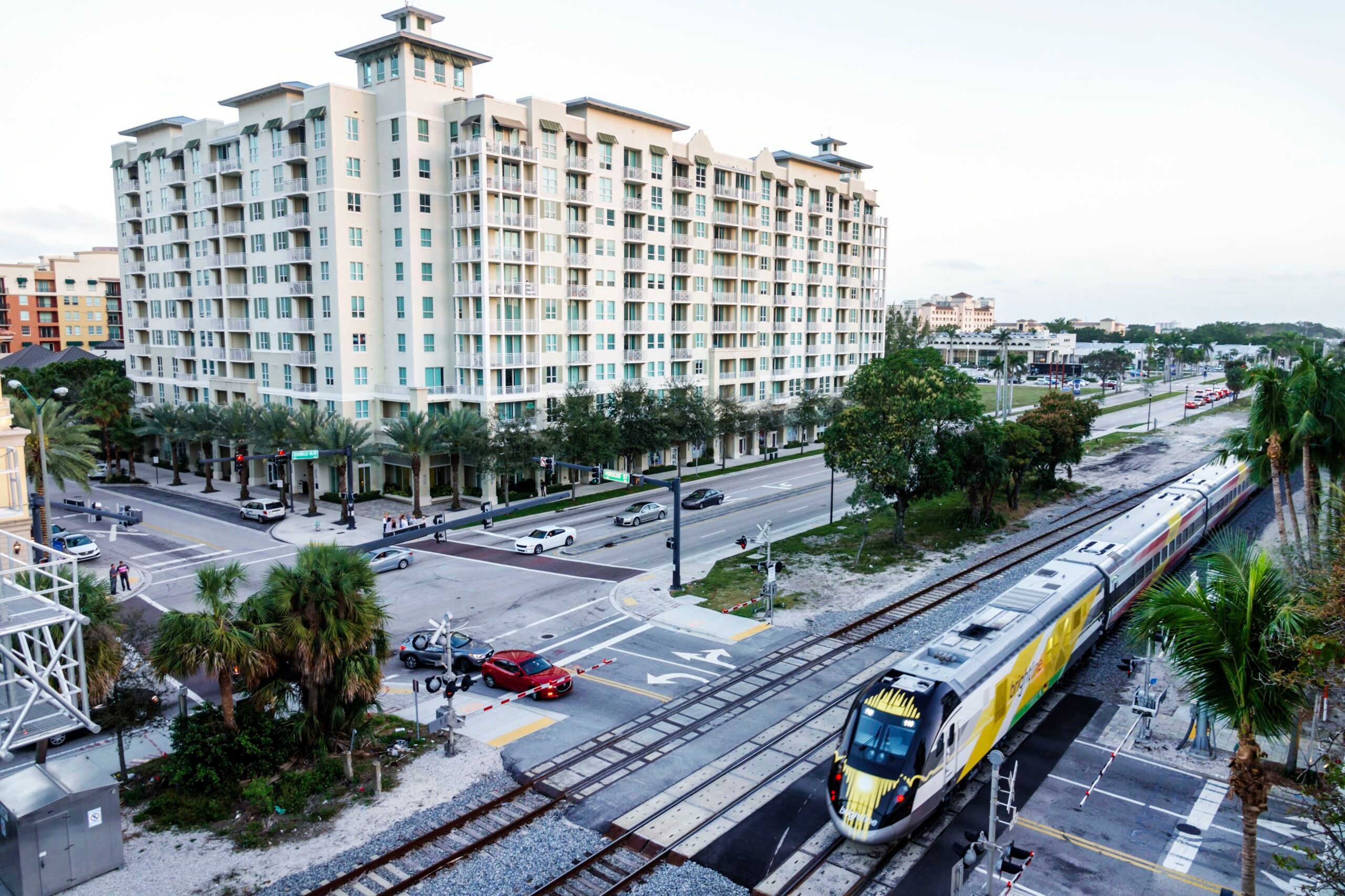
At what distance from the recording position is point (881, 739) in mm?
18828

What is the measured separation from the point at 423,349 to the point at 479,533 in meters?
15.9

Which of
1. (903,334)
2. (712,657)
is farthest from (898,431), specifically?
(903,334)

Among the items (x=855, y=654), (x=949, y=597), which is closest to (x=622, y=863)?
(x=855, y=654)

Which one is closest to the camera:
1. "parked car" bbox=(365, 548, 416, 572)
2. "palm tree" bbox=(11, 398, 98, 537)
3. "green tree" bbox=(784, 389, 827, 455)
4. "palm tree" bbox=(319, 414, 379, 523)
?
"palm tree" bbox=(11, 398, 98, 537)

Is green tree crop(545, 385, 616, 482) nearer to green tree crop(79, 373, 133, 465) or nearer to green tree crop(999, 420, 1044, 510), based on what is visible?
green tree crop(999, 420, 1044, 510)

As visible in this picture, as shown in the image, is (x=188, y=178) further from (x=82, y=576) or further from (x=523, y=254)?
(x=82, y=576)

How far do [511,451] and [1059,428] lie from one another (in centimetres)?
3633

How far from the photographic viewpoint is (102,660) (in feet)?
74.3

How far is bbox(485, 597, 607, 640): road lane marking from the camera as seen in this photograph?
111ft

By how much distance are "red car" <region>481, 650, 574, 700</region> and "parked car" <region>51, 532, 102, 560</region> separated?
98.0 feet

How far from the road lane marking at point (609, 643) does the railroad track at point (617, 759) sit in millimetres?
5195

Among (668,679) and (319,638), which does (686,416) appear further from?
(319,638)

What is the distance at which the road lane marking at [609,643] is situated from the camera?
103 ft

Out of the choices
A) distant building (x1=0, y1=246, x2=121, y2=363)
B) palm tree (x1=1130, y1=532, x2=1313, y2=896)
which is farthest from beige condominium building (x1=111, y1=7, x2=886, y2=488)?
distant building (x1=0, y1=246, x2=121, y2=363)
